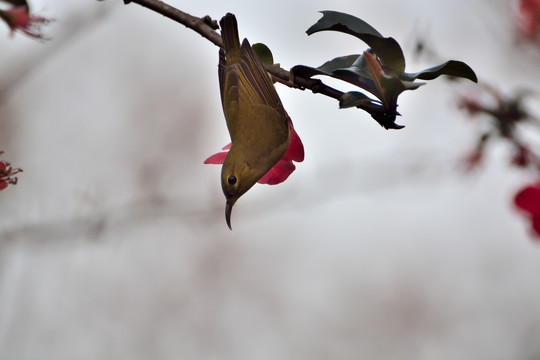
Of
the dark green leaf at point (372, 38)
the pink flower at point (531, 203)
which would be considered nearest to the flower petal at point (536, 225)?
the pink flower at point (531, 203)

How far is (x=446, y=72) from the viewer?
1009mm

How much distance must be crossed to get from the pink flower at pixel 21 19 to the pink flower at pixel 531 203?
1.42 metres

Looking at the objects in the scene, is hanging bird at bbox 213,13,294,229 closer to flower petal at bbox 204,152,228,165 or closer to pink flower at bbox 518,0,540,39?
flower petal at bbox 204,152,228,165

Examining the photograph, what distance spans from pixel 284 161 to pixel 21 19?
0.69 meters

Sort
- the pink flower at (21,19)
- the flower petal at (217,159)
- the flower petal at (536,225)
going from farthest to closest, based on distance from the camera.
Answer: the flower petal at (536,225)
the flower petal at (217,159)
the pink flower at (21,19)

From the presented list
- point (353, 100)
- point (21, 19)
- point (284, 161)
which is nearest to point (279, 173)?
point (284, 161)

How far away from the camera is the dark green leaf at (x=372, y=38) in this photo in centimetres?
97

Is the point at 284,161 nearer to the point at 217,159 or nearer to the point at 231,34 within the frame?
the point at 217,159

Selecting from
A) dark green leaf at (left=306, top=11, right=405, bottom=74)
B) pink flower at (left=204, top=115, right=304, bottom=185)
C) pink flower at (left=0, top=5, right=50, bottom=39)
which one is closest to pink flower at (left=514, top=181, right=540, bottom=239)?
pink flower at (left=204, top=115, right=304, bottom=185)

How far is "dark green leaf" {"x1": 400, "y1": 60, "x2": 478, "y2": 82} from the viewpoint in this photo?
98cm

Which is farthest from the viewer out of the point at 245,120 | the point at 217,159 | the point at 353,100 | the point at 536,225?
the point at 536,225

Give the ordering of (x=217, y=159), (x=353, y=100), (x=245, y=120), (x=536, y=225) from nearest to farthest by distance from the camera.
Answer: (x=353, y=100) → (x=217, y=159) → (x=245, y=120) → (x=536, y=225)

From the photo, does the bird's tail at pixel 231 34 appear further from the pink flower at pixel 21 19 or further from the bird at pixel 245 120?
the pink flower at pixel 21 19

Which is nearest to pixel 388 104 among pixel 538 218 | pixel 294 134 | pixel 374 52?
pixel 374 52
